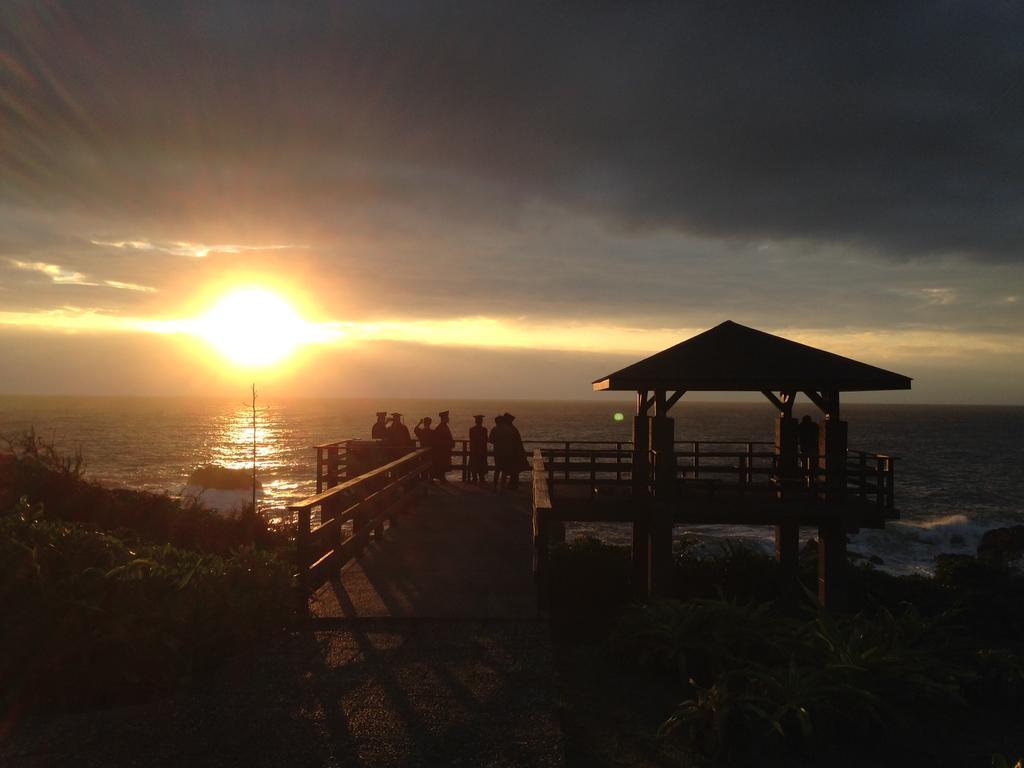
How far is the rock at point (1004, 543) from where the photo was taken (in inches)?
1378

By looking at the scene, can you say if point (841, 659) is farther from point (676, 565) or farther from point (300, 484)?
point (300, 484)

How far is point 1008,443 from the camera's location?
354 feet

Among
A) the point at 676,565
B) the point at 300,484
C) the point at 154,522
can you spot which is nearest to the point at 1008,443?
the point at 300,484

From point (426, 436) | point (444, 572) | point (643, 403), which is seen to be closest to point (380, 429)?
point (426, 436)

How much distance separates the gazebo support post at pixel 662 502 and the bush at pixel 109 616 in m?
6.87

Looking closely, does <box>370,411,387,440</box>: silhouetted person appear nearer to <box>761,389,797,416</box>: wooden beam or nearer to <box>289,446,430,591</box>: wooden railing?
<box>289,446,430,591</box>: wooden railing

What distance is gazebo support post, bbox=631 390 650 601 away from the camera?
13141mm

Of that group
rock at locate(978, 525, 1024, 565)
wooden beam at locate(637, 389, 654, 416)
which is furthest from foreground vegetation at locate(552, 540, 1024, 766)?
rock at locate(978, 525, 1024, 565)

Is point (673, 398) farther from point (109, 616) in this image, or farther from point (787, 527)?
point (109, 616)

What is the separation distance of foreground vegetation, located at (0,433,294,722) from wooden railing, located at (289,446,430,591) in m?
0.38

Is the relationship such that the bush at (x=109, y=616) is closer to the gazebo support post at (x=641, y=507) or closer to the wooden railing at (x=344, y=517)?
the wooden railing at (x=344, y=517)

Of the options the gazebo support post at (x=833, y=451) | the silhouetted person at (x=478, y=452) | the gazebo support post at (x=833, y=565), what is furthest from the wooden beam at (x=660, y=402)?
the silhouetted person at (x=478, y=452)

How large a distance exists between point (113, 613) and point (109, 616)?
0.12 feet

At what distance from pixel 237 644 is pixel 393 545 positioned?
5.13 m
